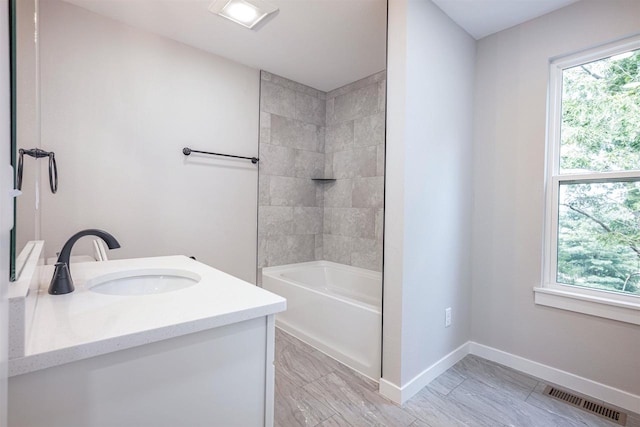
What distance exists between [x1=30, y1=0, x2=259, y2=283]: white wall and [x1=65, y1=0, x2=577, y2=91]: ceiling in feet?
0.56

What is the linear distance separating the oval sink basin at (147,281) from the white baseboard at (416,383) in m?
1.34

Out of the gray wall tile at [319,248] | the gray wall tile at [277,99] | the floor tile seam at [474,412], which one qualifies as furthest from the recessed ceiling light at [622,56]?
the gray wall tile at [319,248]

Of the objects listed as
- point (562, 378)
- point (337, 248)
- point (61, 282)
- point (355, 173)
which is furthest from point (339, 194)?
point (61, 282)

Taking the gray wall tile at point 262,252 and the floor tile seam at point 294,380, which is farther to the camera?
the gray wall tile at point 262,252

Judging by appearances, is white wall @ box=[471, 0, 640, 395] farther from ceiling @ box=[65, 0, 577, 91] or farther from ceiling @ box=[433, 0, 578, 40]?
ceiling @ box=[65, 0, 577, 91]

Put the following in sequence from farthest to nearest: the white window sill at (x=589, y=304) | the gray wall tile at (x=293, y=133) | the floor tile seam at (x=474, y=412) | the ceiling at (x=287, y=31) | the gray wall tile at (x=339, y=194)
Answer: the gray wall tile at (x=339, y=194), the gray wall tile at (x=293, y=133), the ceiling at (x=287, y=31), the white window sill at (x=589, y=304), the floor tile seam at (x=474, y=412)

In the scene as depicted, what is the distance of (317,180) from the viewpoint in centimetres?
349

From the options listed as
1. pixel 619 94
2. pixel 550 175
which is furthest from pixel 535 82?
pixel 550 175

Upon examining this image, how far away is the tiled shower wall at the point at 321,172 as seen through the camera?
302cm

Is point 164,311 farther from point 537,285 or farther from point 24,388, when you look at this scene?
point 537,285

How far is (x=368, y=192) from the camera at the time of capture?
3.09 m

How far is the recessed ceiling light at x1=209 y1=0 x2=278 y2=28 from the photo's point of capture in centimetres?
194

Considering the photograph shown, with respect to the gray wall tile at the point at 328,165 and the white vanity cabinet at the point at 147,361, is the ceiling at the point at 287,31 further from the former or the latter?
the white vanity cabinet at the point at 147,361

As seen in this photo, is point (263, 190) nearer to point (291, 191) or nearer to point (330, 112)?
point (291, 191)
